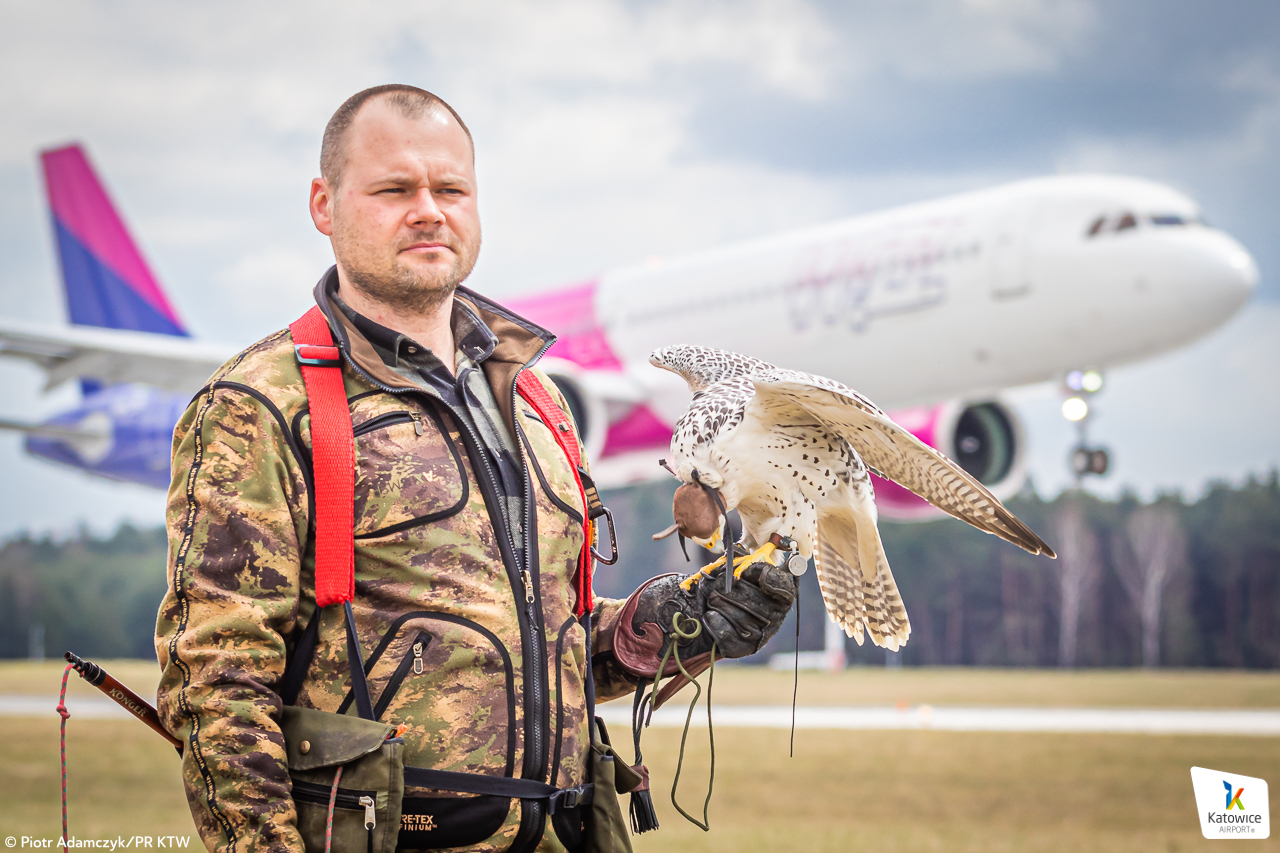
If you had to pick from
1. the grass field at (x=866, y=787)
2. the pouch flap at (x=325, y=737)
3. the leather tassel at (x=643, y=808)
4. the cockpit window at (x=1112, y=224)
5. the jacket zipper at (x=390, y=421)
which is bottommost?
the grass field at (x=866, y=787)

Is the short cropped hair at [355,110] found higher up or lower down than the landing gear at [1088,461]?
lower down

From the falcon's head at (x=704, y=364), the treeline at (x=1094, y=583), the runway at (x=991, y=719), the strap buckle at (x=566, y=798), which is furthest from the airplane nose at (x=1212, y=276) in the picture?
the treeline at (x=1094, y=583)

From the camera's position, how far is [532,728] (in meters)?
1.77

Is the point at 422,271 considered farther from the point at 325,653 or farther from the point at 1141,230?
the point at 1141,230

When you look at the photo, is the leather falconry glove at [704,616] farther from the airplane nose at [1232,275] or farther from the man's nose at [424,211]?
the airplane nose at [1232,275]

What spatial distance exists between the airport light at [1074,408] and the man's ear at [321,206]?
11632 millimetres

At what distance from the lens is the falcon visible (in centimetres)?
212

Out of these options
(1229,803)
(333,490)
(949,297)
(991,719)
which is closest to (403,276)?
(333,490)

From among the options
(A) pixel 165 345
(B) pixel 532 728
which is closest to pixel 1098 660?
(A) pixel 165 345

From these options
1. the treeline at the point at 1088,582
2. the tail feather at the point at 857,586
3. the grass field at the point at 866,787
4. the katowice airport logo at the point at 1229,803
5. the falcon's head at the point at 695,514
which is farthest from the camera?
the treeline at the point at 1088,582

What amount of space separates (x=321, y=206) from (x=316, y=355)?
11.0 inches

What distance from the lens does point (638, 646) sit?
212cm

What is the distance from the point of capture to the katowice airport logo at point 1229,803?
461 cm

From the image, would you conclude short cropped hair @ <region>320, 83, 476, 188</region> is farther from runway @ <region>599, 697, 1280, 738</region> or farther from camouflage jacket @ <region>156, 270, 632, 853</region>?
runway @ <region>599, 697, 1280, 738</region>
